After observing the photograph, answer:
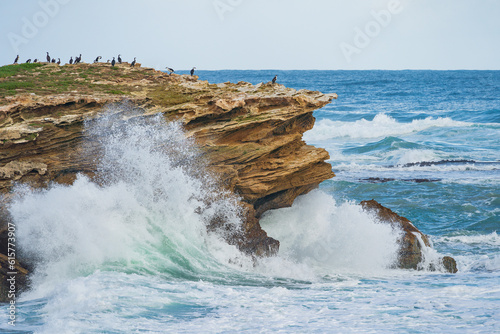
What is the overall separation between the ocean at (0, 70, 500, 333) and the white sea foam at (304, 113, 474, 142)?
21.7 metres

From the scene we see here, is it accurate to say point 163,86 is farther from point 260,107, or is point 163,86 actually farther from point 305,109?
point 305,109

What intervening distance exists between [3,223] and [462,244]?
11942 mm

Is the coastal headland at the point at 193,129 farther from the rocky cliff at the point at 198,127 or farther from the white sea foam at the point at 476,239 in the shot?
the white sea foam at the point at 476,239

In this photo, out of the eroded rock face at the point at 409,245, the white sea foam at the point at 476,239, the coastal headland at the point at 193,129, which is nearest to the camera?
the coastal headland at the point at 193,129

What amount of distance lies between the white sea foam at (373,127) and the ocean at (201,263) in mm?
21653

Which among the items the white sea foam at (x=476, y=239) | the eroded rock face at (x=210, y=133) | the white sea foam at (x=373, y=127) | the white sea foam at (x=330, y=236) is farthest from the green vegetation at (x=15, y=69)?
the white sea foam at (x=373, y=127)

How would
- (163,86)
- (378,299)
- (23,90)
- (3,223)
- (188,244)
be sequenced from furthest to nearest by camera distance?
(163,86) → (23,90) → (188,244) → (3,223) → (378,299)

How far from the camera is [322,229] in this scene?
45.2ft

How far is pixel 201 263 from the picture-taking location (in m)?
11.1

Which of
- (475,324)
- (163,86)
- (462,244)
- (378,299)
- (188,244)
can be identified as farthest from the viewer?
(462,244)

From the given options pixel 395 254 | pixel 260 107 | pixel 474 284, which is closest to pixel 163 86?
pixel 260 107

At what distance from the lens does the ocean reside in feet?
27.2

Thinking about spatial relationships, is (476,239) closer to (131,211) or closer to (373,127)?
(131,211)

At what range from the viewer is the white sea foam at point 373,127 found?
Result: 39906 mm
